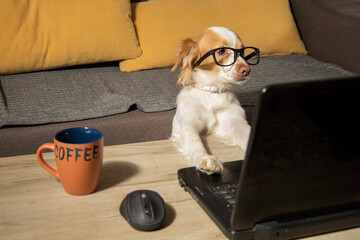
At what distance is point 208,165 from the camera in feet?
3.04

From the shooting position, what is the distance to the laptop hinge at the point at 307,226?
0.69 meters

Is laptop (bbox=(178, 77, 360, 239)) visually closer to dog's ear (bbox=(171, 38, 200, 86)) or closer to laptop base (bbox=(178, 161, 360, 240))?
laptop base (bbox=(178, 161, 360, 240))

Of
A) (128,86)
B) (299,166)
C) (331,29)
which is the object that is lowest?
(128,86)

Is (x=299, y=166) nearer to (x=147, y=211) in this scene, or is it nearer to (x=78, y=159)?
(x=147, y=211)

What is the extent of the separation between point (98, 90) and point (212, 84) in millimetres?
598

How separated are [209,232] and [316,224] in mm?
194

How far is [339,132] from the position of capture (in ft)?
2.09

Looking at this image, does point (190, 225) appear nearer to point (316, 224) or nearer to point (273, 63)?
point (316, 224)

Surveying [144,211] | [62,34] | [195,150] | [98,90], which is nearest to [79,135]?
[144,211]

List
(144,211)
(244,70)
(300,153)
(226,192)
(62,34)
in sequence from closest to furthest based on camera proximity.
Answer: (300,153) < (144,211) < (226,192) < (244,70) < (62,34)

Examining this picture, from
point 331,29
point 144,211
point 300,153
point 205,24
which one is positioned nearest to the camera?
point 300,153

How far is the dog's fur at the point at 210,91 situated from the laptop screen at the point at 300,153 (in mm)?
609

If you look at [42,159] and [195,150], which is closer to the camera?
[42,159]

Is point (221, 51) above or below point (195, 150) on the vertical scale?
above
